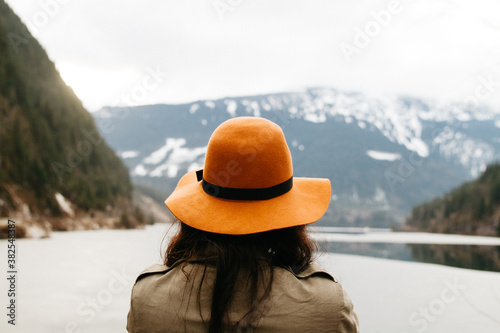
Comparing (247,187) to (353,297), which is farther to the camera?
(353,297)

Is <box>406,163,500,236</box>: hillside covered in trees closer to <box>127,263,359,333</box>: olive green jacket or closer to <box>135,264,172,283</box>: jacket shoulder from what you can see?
<box>127,263,359,333</box>: olive green jacket

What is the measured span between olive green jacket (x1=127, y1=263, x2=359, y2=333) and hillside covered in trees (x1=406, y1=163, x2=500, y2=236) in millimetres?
64971

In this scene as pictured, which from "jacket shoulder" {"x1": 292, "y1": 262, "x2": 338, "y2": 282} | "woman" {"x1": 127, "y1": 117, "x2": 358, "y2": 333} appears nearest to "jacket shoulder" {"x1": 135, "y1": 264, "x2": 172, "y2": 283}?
"woman" {"x1": 127, "y1": 117, "x2": 358, "y2": 333}

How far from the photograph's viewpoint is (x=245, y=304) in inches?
60.8

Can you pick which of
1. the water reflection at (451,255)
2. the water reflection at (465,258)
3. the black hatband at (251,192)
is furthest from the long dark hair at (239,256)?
the water reflection at (465,258)

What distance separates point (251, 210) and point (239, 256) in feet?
0.55

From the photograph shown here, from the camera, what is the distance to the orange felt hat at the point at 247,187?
1.63 meters

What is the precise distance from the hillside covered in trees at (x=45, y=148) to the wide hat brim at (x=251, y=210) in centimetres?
3568

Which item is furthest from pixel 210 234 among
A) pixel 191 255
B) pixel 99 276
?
pixel 99 276

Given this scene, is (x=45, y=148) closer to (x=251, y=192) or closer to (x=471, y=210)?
(x=251, y=192)

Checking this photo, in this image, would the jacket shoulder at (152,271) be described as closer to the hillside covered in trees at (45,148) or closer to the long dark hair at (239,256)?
the long dark hair at (239,256)

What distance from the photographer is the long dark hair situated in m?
1.51

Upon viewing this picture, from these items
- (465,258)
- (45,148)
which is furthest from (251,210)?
(45,148)

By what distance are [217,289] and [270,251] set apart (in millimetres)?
238
